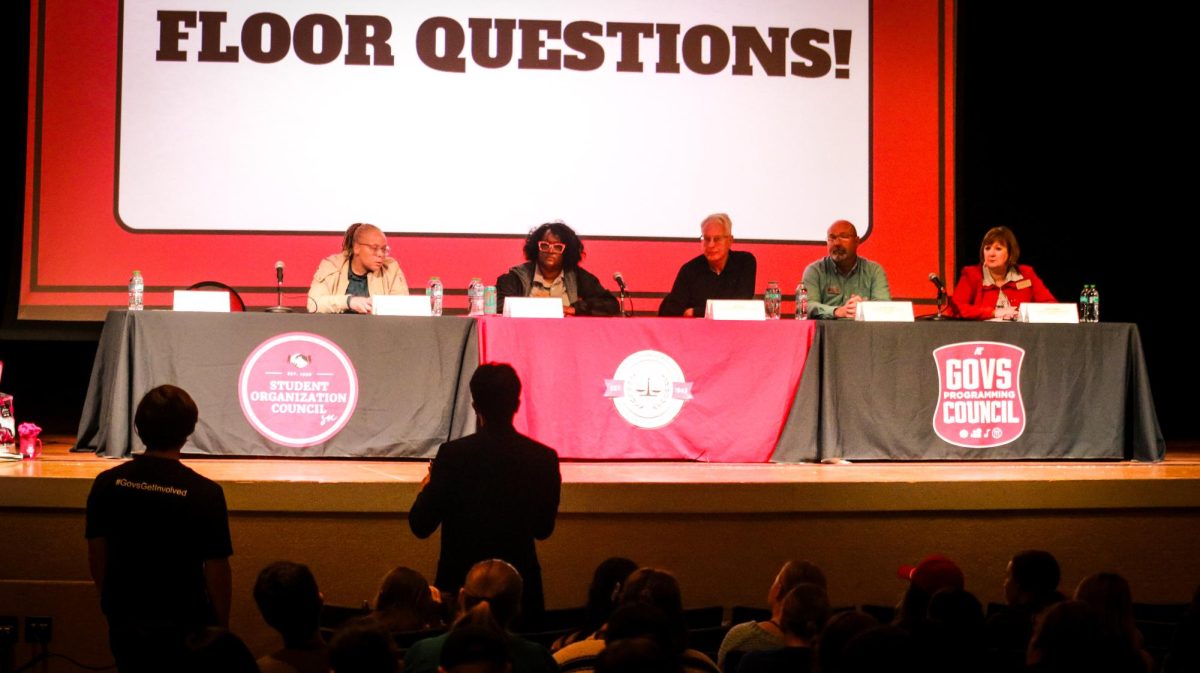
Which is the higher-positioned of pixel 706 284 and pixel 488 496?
pixel 706 284

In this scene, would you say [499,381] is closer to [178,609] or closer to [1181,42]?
[178,609]

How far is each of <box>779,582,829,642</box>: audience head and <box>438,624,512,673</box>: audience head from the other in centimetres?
85

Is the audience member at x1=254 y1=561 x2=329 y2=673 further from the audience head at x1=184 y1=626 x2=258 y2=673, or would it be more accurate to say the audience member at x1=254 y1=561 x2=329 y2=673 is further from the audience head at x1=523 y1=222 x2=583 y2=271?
the audience head at x1=523 y1=222 x2=583 y2=271

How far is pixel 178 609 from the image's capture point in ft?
9.57

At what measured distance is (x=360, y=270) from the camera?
6223 mm

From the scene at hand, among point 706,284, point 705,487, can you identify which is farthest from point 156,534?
point 706,284

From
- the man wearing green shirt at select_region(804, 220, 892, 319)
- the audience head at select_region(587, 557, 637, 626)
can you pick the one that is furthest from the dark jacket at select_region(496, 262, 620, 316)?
the audience head at select_region(587, 557, 637, 626)

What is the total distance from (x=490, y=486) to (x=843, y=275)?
12.2ft

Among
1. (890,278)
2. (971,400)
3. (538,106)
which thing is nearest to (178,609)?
(971,400)

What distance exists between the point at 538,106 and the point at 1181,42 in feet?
13.6

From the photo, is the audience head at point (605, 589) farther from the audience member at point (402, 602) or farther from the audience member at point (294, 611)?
the audience member at point (294, 611)

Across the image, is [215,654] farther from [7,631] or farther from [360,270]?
[360,270]

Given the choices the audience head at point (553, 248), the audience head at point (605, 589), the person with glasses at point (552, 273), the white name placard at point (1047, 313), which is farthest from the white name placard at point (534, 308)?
the audience head at point (605, 589)

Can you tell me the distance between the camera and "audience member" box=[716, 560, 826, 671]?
9.37ft
